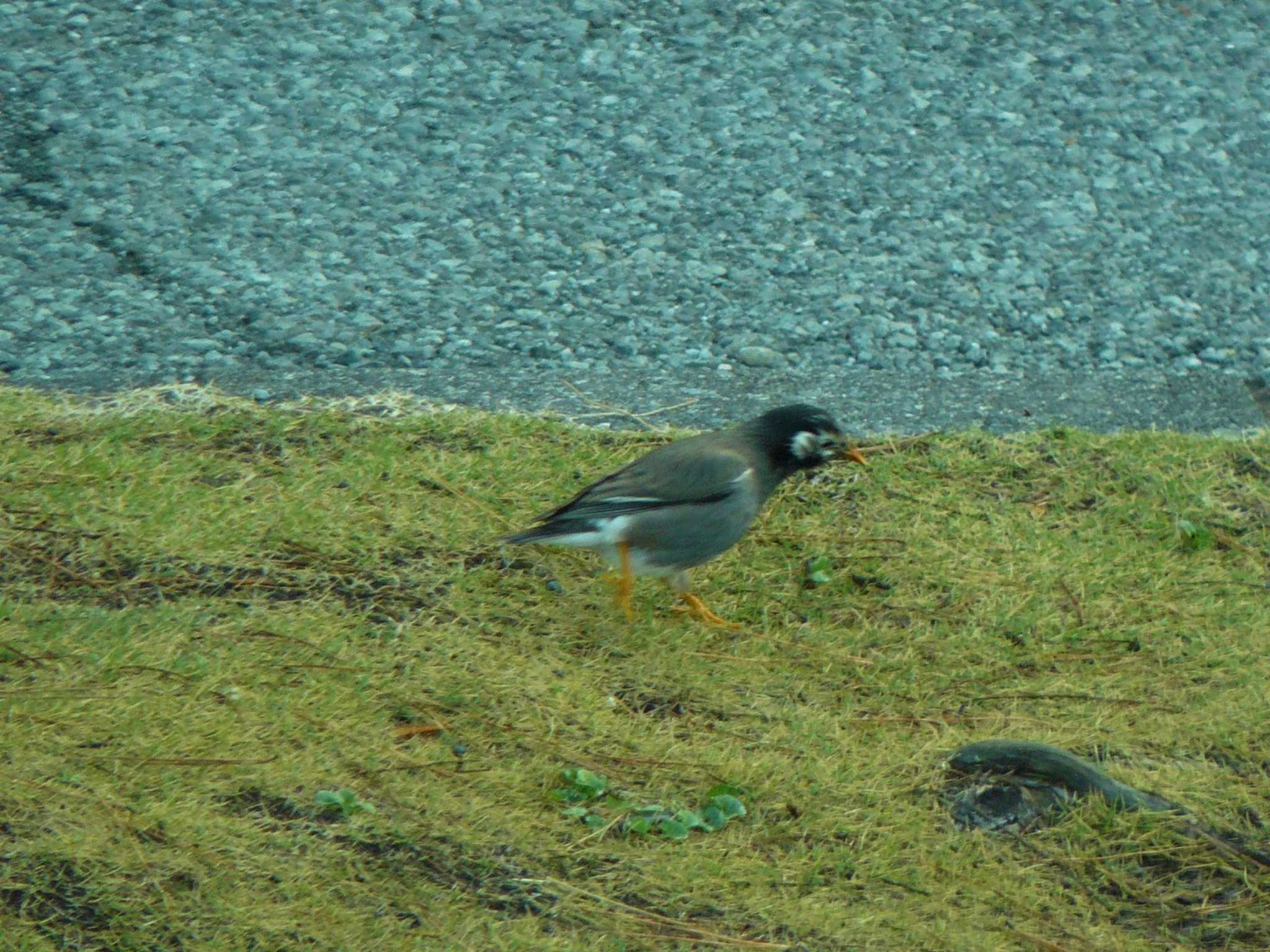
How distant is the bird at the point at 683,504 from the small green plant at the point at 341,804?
4.11 feet

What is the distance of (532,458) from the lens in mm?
5805

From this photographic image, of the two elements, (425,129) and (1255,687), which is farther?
(425,129)

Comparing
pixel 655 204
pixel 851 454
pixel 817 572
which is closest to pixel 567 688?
pixel 817 572

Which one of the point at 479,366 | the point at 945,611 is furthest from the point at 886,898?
the point at 479,366

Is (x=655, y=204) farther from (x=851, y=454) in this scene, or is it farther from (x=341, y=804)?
(x=341, y=804)

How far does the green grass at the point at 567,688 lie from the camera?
11.7ft

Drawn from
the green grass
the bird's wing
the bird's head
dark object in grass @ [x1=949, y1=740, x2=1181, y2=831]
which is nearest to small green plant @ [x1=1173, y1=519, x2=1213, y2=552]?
the green grass

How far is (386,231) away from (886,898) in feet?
15.6

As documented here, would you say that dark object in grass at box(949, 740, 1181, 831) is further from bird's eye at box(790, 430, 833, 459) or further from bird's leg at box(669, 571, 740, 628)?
bird's eye at box(790, 430, 833, 459)

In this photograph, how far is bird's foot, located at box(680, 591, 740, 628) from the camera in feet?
16.5

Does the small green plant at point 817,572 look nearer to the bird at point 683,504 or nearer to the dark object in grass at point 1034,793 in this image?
the bird at point 683,504

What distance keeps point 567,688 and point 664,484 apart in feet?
2.84

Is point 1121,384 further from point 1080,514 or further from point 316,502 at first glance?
point 316,502

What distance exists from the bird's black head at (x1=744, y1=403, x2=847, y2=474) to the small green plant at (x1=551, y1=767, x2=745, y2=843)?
1.55 metres
